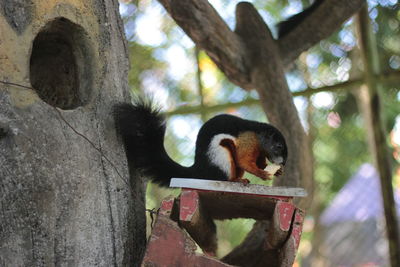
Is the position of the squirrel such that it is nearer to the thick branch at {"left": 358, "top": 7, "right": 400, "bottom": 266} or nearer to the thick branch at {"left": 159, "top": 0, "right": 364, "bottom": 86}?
the thick branch at {"left": 159, "top": 0, "right": 364, "bottom": 86}

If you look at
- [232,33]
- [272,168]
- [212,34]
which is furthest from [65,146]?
[232,33]

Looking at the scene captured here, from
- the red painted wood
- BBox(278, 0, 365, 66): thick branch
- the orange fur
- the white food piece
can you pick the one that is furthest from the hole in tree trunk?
BBox(278, 0, 365, 66): thick branch

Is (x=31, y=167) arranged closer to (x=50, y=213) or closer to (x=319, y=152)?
(x=50, y=213)

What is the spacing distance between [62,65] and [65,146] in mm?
561

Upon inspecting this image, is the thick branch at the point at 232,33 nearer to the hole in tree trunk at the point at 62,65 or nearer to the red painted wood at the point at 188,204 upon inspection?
the hole in tree trunk at the point at 62,65

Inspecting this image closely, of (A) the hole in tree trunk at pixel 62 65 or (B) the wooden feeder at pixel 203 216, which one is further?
(A) the hole in tree trunk at pixel 62 65

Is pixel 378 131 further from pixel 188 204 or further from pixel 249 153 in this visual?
pixel 188 204

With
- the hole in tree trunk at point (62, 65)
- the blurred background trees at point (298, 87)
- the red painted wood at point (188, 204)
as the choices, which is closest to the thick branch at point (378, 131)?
the blurred background trees at point (298, 87)

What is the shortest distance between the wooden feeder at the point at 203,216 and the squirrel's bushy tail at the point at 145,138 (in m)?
0.24

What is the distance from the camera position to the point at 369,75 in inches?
172

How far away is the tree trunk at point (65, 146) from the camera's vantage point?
2252mm

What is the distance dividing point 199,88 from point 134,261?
94.7 inches

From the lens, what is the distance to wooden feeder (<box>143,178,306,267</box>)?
232 centimetres

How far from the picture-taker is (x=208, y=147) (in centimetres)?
289
